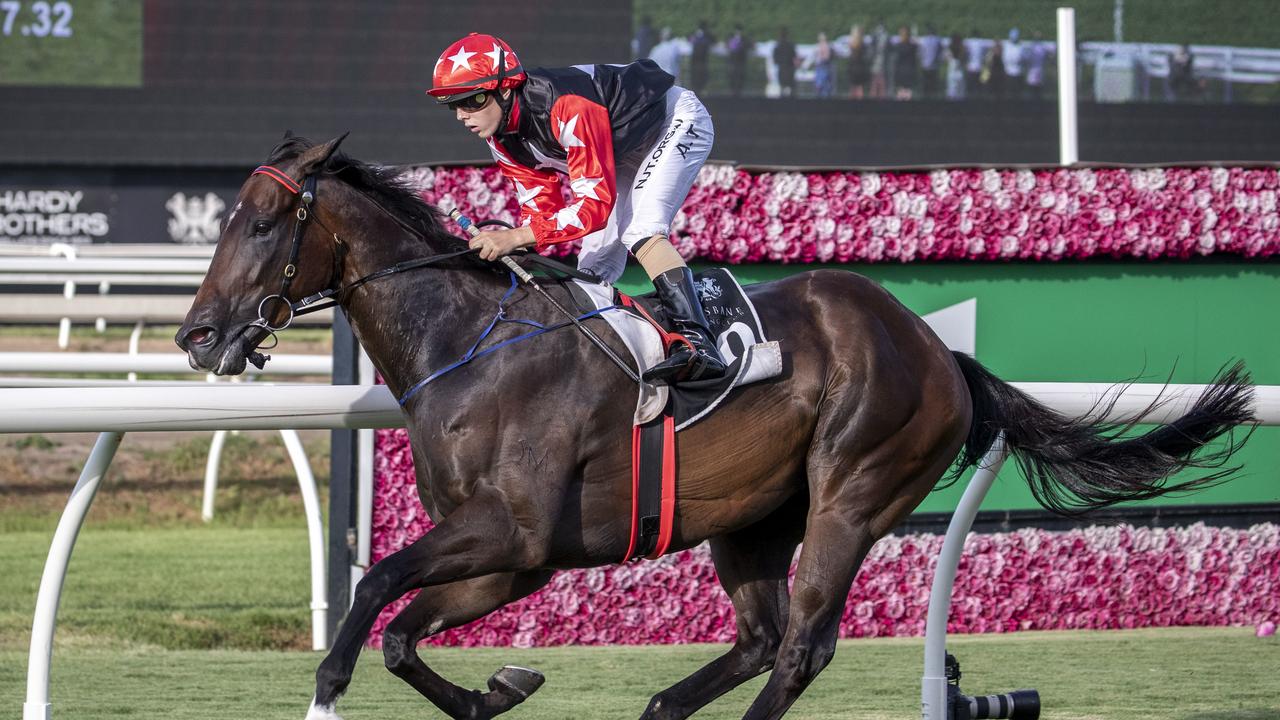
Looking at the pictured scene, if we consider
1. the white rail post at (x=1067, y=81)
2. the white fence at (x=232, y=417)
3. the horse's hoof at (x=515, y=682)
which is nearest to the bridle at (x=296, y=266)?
the white fence at (x=232, y=417)

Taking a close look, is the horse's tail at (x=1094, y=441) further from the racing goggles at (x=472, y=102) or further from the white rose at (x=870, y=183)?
the white rose at (x=870, y=183)

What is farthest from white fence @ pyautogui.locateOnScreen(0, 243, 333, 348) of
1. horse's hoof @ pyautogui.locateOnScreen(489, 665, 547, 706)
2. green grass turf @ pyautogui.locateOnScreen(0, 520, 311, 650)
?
horse's hoof @ pyautogui.locateOnScreen(489, 665, 547, 706)

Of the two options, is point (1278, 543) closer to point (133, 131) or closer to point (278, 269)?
point (278, 269)

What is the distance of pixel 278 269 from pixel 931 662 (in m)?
1.75

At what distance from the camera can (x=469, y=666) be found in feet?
16.1

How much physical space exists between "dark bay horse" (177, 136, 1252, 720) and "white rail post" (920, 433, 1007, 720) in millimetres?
64

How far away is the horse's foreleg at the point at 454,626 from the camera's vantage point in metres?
3.01

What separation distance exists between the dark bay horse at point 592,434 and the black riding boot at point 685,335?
99mm

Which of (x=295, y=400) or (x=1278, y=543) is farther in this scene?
(x=1278, y=543)

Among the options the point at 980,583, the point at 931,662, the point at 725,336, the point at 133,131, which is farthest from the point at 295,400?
the point at 133,131

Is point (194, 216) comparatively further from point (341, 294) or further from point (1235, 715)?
point (1235, 715)

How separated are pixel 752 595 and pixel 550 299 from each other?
0.88 meters

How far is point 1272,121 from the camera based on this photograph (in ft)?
43.1

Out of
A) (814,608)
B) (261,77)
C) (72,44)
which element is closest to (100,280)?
(814,608)
